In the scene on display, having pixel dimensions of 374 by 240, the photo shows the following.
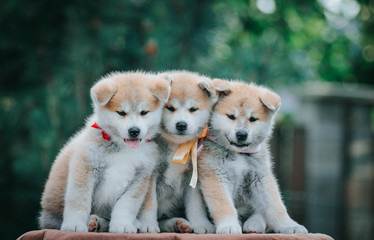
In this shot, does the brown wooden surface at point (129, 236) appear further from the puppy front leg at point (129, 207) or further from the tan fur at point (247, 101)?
the tan fur at point (247, 101)

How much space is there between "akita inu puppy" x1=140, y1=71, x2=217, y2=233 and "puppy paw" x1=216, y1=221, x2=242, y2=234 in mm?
178

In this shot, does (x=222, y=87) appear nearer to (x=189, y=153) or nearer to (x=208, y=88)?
(x=208, y=88)

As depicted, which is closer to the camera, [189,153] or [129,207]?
[129,207]

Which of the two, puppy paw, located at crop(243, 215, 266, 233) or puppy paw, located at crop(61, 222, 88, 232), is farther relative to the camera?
puppy paw, located at crop(243, 215, 266, 233)

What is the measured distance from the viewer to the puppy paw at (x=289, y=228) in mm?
2805

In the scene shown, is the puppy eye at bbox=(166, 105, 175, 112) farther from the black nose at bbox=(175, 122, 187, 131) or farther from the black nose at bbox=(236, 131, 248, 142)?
the black nose at bbox=(236, 131, 248, 142)

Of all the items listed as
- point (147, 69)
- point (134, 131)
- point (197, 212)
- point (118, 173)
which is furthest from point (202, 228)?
point (147, 69)

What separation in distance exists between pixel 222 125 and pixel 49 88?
2.93 metres

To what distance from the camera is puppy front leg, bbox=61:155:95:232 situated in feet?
8.45

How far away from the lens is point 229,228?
104 inches

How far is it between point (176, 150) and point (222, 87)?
513 mm

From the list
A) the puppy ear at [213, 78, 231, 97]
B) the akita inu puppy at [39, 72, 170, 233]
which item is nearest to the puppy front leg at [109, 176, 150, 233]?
the akita inu puppy at [39, 72, 170, 233]

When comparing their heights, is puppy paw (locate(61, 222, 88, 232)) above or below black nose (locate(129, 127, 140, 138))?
below

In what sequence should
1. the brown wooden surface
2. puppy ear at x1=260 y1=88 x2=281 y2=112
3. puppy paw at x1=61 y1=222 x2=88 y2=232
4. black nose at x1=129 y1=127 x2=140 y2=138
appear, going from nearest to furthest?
the brown wooden surface
puppy paw at x1=61 y1=222 x2=88 y2=232
black nose at x1=129 y1=127 x2=140 y2=138
puppy ear at x1=260 y1=88 x2=281 y2=112
